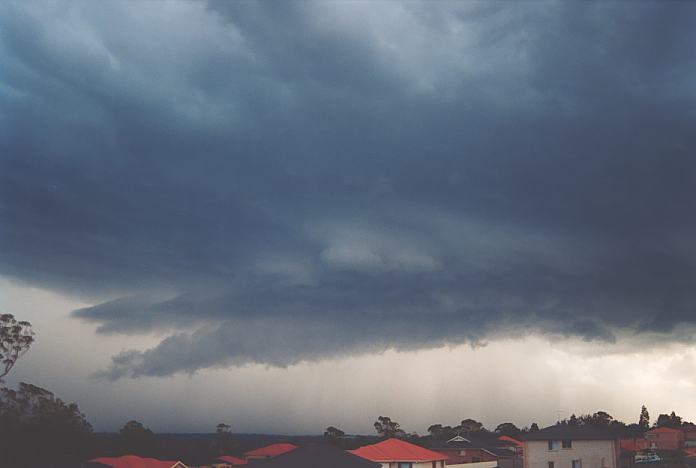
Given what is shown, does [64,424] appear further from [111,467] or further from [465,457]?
[465,457]

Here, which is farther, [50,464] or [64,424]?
[64,424]

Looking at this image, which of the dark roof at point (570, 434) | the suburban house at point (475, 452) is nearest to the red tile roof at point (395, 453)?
the dark roof at point (570, 434)

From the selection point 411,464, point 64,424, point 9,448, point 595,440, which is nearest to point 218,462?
point 64,424

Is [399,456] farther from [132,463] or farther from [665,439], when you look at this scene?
[665,439]

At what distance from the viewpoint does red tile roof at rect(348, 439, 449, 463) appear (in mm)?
74188

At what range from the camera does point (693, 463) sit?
274 ft

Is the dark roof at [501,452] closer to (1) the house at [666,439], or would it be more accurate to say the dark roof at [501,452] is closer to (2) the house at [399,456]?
(2) the house at [399,456]

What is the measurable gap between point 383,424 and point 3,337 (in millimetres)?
119732

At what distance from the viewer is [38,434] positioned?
89625 mm

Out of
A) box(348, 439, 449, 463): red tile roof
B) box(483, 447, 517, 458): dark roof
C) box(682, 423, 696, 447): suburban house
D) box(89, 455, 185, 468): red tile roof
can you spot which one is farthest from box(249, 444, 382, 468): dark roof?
box(682, 423, 696, 447): suburban house

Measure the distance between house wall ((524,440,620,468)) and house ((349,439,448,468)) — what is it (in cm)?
1354

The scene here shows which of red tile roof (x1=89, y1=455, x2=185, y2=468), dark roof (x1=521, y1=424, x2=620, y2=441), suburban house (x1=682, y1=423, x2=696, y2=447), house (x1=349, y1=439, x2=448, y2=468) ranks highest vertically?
suburban house (x1=682, y1=423, x2=696, y2=447)

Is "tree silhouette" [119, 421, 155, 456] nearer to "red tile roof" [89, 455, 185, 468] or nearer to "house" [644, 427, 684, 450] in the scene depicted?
"red tile roof" [89, 455, 185, 468]

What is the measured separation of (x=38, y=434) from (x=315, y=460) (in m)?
61.3
